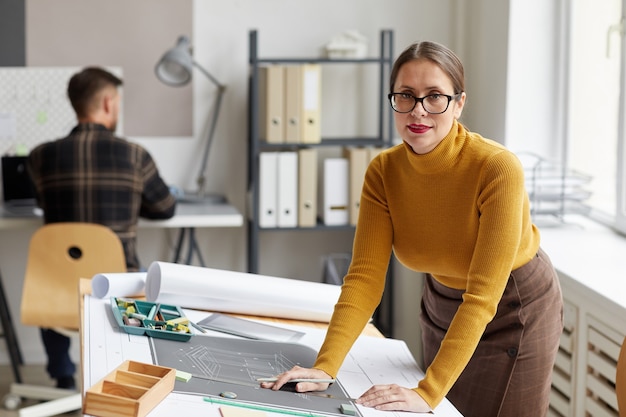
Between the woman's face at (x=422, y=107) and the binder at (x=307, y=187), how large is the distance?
2.16 meters

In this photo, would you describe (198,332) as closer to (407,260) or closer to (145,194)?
(407,260)

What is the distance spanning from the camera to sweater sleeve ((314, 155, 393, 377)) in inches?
→ 72.1

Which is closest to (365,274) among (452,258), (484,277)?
(452,258)

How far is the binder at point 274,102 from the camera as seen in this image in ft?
12.7

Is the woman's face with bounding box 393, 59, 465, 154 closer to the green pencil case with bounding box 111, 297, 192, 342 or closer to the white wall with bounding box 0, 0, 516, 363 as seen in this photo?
the green pencil case with bounding box 111, 297, 192, 342

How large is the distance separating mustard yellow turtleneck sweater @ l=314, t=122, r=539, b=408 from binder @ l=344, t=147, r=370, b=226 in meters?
1.96

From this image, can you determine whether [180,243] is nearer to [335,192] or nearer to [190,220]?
[190,220]

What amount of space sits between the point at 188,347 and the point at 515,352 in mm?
709

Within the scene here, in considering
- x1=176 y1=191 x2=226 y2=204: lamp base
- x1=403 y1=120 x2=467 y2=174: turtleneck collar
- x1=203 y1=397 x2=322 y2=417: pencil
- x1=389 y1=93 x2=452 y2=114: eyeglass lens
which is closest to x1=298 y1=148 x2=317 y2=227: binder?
x1=176 y1=191 x2=226 y2=204: lamp base

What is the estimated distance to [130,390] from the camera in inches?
60.6

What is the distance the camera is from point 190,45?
13.8 feet

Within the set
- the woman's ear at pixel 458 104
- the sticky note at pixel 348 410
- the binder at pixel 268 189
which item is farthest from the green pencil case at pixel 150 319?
the binder at pixel 268 189

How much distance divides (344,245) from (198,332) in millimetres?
2426

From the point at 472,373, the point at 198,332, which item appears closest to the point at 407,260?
the point at 472,373
